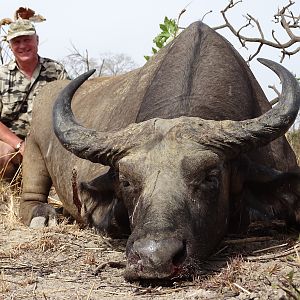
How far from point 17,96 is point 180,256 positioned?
5933 millimetres

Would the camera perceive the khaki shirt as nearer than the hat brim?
Yes

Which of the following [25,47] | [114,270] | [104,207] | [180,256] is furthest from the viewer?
[25,47]

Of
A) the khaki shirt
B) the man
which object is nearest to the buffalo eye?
the man

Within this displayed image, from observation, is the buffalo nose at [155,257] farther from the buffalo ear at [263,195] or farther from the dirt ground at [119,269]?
the buffalo ear at [263,195]

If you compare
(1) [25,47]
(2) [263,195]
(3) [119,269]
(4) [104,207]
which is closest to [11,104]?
(1) [25,47]

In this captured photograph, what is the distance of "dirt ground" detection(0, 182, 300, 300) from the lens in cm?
399

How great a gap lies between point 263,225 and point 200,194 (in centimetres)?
120

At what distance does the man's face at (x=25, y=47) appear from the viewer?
9.68 metres

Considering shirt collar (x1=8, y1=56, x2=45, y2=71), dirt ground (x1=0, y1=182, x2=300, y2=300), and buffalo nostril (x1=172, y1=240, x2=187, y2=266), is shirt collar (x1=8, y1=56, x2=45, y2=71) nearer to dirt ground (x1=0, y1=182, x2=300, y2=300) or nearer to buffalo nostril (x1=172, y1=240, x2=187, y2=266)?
dirt ground (x1=0, y1=182, x2=300, y2=300)

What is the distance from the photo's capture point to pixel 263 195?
5.40m

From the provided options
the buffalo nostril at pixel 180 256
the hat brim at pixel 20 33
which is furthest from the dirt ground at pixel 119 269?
the hat brim at pixel 20 33

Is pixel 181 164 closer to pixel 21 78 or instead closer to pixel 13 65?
pixel 21 78

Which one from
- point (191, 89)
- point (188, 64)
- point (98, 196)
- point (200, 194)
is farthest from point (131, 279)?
point (188, 64)

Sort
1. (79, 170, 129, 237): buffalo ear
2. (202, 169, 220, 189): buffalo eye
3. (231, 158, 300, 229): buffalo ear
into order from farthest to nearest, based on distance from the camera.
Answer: (79, 170, 129, 237): buffalo ear
(231, 158, 300, 229): buffalo ear
(202, 169, 220, 189): buffalo eye
